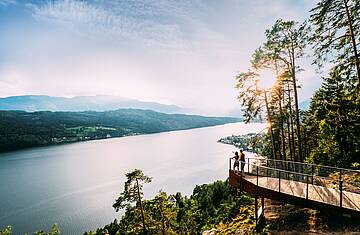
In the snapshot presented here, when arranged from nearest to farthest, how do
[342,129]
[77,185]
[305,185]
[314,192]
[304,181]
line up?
[314,192], [305,185], [304,181], [342,129], [77,185]

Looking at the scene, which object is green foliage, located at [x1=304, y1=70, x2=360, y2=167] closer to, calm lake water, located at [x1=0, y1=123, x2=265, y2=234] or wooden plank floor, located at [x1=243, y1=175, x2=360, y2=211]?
wooden plank floor, located at [x1=243, y1=175, x2=360, y2=211]

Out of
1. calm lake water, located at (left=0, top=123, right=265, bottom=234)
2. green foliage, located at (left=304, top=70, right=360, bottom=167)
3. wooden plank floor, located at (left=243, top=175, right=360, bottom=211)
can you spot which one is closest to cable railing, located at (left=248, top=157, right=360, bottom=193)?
wooden plank floor, located at (left=243, top=175, right=360, bottom=211)

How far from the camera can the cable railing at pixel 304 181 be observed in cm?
945

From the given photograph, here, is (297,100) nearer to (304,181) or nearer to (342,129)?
(342,129)

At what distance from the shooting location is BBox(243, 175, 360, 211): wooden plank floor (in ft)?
29.9

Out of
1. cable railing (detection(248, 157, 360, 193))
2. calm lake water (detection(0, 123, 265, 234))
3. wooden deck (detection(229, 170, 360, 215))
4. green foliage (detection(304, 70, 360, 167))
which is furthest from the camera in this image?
calm lake water (detection(0, 123, 265, 234))

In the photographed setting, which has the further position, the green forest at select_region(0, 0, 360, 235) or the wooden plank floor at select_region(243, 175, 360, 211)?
the green forest at select_region(0, 0, 360, 235)

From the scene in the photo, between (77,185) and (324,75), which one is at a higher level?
(324,75)

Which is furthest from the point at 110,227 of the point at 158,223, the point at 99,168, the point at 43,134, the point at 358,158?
the point at 43,134

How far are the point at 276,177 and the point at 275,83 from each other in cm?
860

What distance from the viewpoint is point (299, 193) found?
10484mm

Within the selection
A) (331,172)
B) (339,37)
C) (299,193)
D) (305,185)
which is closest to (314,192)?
(299,193)

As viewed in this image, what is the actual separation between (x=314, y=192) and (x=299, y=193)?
63 centimetres

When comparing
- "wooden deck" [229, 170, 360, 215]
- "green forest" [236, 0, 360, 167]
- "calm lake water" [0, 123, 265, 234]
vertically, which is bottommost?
"calm lake water" [0, 123, 265, 234]
